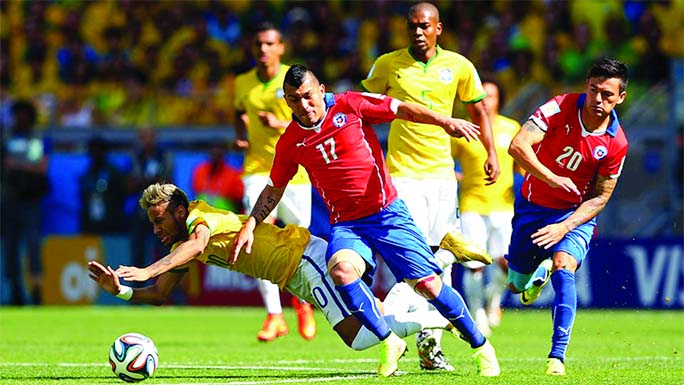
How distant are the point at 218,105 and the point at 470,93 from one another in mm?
10364

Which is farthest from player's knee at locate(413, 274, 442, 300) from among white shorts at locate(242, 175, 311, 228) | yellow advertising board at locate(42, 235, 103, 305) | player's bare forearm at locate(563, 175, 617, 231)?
yellow advertising board at locate(42, 235, 103, 305)

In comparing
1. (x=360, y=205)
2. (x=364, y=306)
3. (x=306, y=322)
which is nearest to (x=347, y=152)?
(x=360, y=205)

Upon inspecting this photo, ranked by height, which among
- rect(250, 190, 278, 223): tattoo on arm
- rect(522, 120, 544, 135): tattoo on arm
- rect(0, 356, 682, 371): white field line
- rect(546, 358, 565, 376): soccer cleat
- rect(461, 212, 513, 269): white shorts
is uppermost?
rect(522, 120, 544, 135): tattoo on arm

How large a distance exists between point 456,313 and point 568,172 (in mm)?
1337

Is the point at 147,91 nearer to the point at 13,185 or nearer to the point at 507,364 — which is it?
the point at 13,185

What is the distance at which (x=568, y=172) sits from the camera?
8805 mm

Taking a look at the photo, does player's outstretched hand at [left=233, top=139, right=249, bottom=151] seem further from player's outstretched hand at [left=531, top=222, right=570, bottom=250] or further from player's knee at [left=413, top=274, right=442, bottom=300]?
player's outstretched hand at [left=531, top=222, right=570, bottom=250]

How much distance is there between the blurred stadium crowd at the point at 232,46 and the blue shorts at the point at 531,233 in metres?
8.27

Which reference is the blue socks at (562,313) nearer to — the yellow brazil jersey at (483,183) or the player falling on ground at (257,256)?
the player falling on ground at (257,256)

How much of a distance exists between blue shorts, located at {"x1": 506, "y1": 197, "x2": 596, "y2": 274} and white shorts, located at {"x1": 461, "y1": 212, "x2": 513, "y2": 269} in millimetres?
3430

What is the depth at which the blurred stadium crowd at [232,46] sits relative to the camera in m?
19.7

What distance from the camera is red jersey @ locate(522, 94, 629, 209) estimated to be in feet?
28.3

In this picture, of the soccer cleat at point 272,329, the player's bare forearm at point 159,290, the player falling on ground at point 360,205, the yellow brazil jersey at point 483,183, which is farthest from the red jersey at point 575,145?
the yellow brazil jersey at point 483,183

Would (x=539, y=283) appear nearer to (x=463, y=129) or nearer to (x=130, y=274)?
(x=463, y=129)
